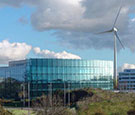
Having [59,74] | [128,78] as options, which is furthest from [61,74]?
[128,78]

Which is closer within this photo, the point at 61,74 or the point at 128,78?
the point at 61,74

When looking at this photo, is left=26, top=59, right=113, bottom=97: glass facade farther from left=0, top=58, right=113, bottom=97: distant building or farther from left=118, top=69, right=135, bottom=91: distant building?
left=118, top=69, right=135, bottom=91: distant building

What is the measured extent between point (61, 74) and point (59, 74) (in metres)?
0.56

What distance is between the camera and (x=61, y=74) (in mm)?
95688

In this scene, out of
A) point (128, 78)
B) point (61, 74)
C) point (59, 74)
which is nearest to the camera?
point (59, 74)

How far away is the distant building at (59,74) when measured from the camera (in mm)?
94375

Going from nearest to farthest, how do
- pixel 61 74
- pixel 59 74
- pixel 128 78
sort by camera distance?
pixel 59 74, pixel 61 74, pixel 128 78

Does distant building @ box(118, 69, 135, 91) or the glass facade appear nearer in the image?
the glass facade

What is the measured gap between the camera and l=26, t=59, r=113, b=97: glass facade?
94312 millimetres

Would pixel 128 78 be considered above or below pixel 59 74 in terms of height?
below

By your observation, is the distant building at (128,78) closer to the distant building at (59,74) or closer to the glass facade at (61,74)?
the distant building at (59,74)

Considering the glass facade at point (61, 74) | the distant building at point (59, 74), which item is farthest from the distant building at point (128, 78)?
the glass facade at point (61, 74)

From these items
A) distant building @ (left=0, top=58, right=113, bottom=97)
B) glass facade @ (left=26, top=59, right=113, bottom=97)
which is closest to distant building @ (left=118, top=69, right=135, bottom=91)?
distant building @ (left=0, top=58, right=113, bottom=97)

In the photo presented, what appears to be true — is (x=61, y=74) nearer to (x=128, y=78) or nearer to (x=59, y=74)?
(x=59, y=74)
